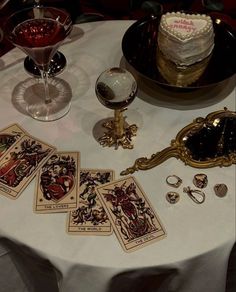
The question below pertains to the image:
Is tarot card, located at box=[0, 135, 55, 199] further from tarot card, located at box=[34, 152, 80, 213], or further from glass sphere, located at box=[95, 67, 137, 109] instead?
glass sphere, located at box=[95, 67, 137, 109]

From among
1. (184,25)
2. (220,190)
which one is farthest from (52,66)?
(220,190)

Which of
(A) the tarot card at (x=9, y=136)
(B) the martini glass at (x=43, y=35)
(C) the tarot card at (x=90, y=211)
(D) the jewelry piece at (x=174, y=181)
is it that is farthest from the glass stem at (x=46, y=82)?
(D) the jewelry piece at (x=174, y=181)

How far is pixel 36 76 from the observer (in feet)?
4.01

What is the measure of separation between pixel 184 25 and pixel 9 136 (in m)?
0.51

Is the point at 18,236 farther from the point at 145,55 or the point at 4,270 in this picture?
the point at 145,55

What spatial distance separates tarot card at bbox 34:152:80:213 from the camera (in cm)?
93

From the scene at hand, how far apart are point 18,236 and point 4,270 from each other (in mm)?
185

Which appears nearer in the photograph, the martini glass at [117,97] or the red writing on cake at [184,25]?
the martini glass at [117,97]

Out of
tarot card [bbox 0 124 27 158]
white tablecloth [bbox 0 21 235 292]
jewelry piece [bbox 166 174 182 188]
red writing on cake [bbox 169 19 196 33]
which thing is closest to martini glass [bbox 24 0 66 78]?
white tablecloth [bbox 0 21 235 292]

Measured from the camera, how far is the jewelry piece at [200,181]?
0.96 metres

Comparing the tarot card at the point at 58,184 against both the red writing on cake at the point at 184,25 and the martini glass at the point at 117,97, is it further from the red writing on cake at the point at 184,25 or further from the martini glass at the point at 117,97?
the red writing on cake at the point at 184,25

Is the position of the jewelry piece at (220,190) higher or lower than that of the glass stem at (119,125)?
lower

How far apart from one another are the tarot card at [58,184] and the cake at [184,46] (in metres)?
0.35

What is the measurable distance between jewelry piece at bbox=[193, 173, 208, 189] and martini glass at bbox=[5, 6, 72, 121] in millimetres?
370
